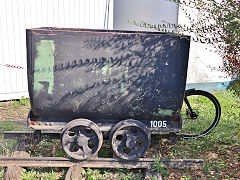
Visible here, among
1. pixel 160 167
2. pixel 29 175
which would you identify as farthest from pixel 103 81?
pixel 29 175

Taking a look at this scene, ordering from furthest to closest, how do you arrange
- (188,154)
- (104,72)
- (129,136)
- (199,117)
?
(199,117) → (188,154) → (129,136) → (104,72)

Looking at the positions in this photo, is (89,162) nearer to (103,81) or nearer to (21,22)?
(103,81)

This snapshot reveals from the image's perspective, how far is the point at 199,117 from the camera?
5.43 meters

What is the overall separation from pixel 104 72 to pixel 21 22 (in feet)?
12.7

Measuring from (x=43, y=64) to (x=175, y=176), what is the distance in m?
2.04

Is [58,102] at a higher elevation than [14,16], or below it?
below

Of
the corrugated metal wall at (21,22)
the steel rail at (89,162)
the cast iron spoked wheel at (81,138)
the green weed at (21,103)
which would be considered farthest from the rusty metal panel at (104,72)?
the corrugated metal wall at (21,22)

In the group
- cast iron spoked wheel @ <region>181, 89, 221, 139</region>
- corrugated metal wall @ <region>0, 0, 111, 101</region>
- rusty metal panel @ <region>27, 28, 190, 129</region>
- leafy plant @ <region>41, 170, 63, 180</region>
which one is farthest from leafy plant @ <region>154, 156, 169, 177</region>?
corrugated metal wall @ <region>0, 0, 111, 101</region>

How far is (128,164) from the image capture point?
3.34m

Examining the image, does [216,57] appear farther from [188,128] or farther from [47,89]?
[47,89]

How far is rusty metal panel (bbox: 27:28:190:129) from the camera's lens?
3.11 meters

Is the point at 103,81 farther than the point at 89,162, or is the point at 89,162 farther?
the point at 89,162

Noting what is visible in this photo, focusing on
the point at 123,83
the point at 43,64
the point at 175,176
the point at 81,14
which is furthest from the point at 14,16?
the point at 175,176

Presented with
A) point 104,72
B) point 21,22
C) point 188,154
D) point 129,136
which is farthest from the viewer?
point 21,22
